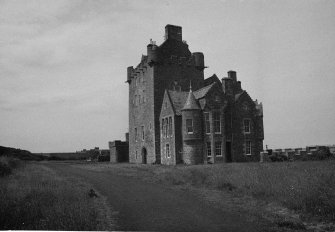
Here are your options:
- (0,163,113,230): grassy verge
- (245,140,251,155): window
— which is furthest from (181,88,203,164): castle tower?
(0,163,113,230): grassy verge

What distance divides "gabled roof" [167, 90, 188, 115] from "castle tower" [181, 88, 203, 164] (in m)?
1.58

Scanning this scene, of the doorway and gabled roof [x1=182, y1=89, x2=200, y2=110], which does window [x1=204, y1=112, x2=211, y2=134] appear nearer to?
gabled roof [x1=182, y1=89, x2=200, y2=110]

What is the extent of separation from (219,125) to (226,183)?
20018 millimetres

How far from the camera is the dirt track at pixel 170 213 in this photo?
29.4ft

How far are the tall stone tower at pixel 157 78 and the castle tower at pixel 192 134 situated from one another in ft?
19.3

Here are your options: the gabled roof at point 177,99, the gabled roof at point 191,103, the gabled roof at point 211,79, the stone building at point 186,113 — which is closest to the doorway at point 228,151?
the stone building at point 186,113

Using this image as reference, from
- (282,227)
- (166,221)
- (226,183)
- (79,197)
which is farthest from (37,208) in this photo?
(226,183)

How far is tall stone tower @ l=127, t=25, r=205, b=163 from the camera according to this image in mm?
39969

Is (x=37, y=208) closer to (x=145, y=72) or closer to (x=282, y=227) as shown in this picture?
(x=282, y=227)

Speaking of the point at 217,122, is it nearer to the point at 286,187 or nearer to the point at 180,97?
the point at 180,97

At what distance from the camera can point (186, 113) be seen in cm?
3478

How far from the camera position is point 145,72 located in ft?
140

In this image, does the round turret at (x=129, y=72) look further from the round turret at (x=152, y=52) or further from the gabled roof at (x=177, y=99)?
the gabled roof at (x=177, y=99)

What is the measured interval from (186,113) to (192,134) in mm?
2392
